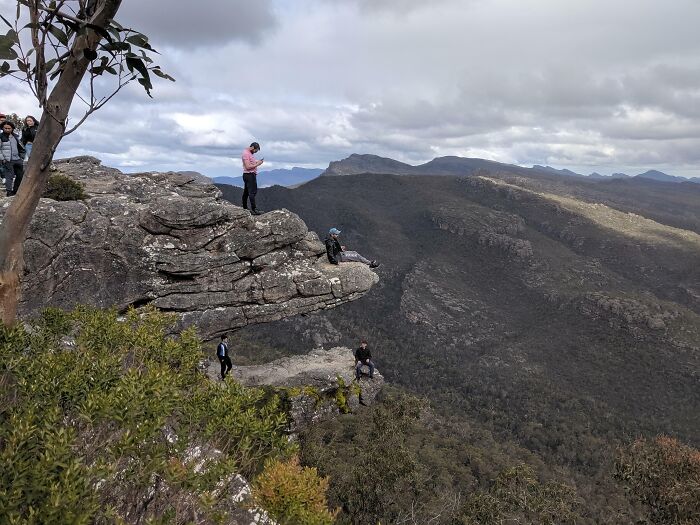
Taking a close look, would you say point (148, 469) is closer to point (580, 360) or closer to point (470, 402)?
point (470, 402)

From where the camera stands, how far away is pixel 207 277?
2220 centimetres

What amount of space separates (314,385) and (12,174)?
2257 cm

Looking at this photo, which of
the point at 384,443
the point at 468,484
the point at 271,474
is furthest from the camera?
the point at 468,484

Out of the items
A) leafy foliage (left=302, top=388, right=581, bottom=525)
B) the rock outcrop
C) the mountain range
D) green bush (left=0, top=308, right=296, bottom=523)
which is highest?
green bush (left=0, top=308, right=296, bottom=523)

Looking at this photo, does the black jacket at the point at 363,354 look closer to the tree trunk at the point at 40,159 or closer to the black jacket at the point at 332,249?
the black jacket at the point at 332,249

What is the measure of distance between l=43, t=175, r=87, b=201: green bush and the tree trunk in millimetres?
15325

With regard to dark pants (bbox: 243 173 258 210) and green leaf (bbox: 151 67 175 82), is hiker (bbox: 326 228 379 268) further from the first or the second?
green leaf (bbox: 151 67 175 82)

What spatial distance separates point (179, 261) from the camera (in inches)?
838

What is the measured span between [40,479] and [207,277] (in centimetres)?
1752

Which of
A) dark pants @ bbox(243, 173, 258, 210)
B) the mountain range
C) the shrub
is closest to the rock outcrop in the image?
dark pants @ bbox(243, 173, 258, 210)

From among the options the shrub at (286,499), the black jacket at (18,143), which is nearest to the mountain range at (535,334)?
the shrub at (286,499)

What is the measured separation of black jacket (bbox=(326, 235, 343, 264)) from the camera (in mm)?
25062

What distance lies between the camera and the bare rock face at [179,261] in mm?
19172

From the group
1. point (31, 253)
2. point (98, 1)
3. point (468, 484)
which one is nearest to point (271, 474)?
point (98, 1)
